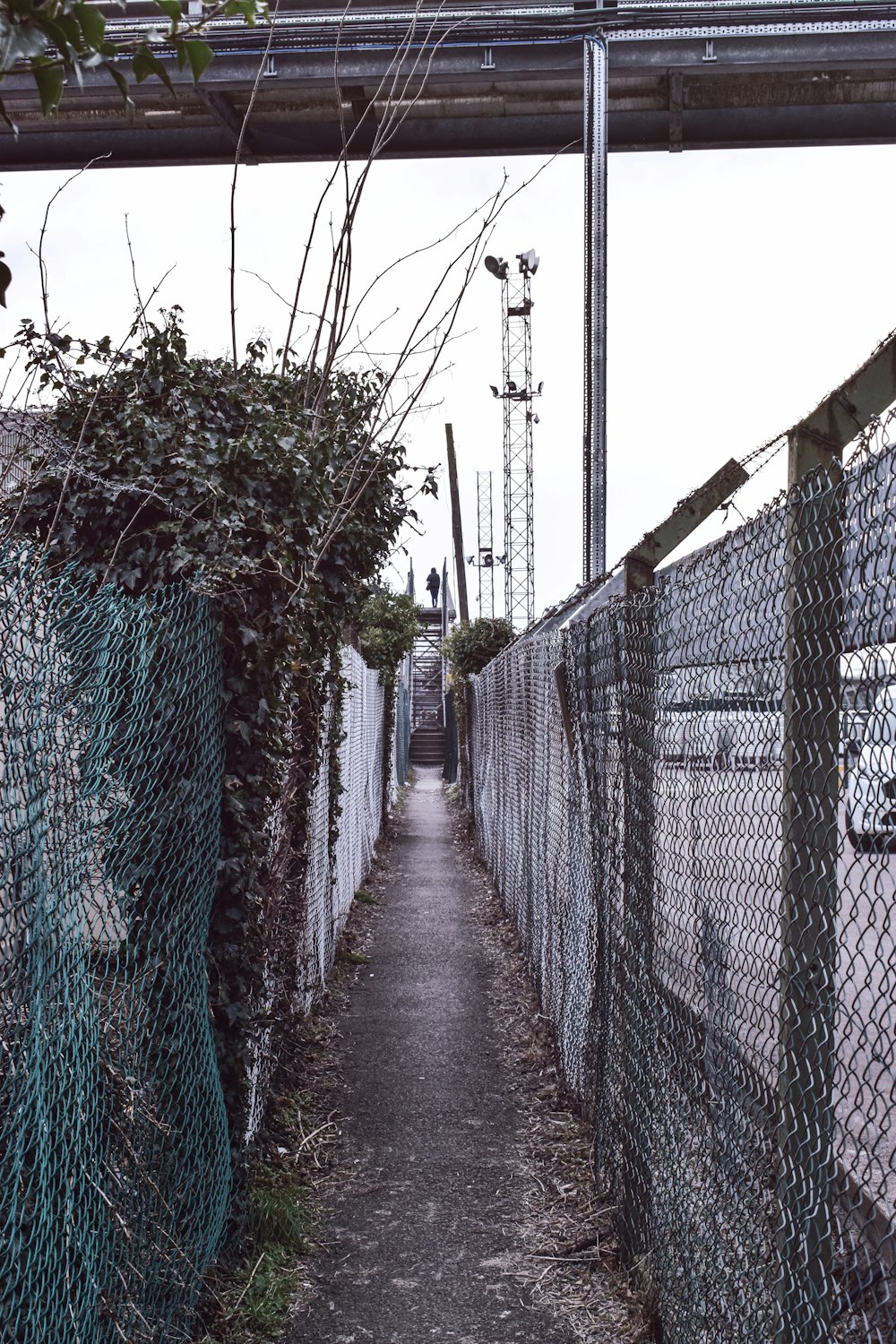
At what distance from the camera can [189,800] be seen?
367 centimetres

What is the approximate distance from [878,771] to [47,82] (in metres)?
1.51

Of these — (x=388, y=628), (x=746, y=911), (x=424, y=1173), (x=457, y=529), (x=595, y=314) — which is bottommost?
(x=424, y=1173)

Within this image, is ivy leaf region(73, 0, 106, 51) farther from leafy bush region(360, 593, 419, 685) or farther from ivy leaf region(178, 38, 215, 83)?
leafy bush region(360, 593, 419, 685)

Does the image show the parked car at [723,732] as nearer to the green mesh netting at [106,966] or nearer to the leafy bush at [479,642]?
the green mesh netting at [106,966]

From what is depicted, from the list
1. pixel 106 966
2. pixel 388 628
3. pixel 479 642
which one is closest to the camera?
pixel 106 966

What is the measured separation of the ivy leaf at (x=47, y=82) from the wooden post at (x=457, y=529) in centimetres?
2804

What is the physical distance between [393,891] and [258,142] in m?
8.22

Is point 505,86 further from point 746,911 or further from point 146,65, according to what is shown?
point 146,65

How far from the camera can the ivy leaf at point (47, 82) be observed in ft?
4.33

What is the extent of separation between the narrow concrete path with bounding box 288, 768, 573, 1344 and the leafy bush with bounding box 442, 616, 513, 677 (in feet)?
35.1

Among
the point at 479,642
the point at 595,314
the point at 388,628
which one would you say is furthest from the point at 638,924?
the point at 388,628

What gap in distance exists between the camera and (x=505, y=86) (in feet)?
39.1

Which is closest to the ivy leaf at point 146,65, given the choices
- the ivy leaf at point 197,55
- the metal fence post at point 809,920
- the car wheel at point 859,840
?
the ivy leaf at point 197,55

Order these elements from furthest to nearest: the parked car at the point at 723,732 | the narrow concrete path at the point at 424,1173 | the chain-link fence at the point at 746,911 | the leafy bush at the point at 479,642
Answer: the leafy bush at the point at 479,642
the narrow concrete path at the point at 424,1173
the parked car at the point at 723,732
the chain-link fence at the point at 746,911
